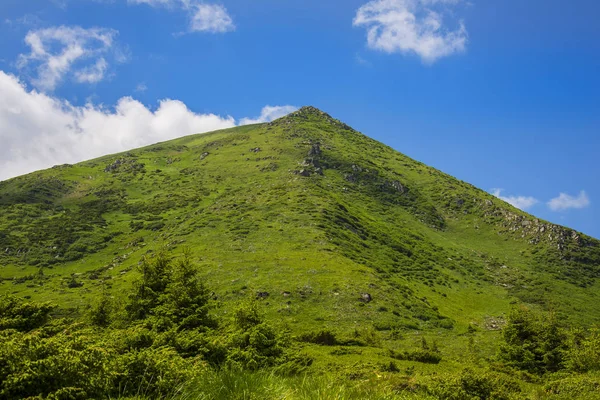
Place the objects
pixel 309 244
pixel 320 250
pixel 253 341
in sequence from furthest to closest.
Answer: pixel 309 244 → pixel 320 250 → pixel 253 341

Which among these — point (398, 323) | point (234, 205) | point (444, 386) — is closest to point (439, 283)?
point (398, 323)

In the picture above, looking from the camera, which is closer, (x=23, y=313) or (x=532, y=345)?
(x=23, y=313)

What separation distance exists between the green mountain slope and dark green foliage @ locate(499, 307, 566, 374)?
21327mm

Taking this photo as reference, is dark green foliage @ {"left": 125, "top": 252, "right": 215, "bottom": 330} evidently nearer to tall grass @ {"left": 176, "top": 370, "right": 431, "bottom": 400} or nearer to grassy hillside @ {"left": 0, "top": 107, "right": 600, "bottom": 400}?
grassy hillside @ {"left": 0, "top": 107, "right": 600, "bottom": 400}

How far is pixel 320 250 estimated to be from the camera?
9975 centimetres

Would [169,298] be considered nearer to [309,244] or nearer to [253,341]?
[253,341]

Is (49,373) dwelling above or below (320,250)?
below

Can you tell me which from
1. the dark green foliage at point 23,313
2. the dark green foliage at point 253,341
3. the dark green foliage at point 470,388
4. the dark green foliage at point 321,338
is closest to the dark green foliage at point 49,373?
the dark green foliage at point 253,341

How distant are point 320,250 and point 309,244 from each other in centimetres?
480

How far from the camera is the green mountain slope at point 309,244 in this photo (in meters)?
82.0

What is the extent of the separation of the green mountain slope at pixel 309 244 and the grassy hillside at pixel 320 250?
593 mm

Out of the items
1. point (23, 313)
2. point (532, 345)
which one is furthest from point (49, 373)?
point (532, 345)

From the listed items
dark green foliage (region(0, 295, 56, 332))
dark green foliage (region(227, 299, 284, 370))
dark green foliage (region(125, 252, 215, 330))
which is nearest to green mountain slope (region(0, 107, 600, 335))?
dark green foliage (region(227, 299, 284, 370))

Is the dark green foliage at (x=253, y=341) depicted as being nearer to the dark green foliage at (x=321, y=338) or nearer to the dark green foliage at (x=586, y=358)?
the dark green foliage at (x=321, y=338)
